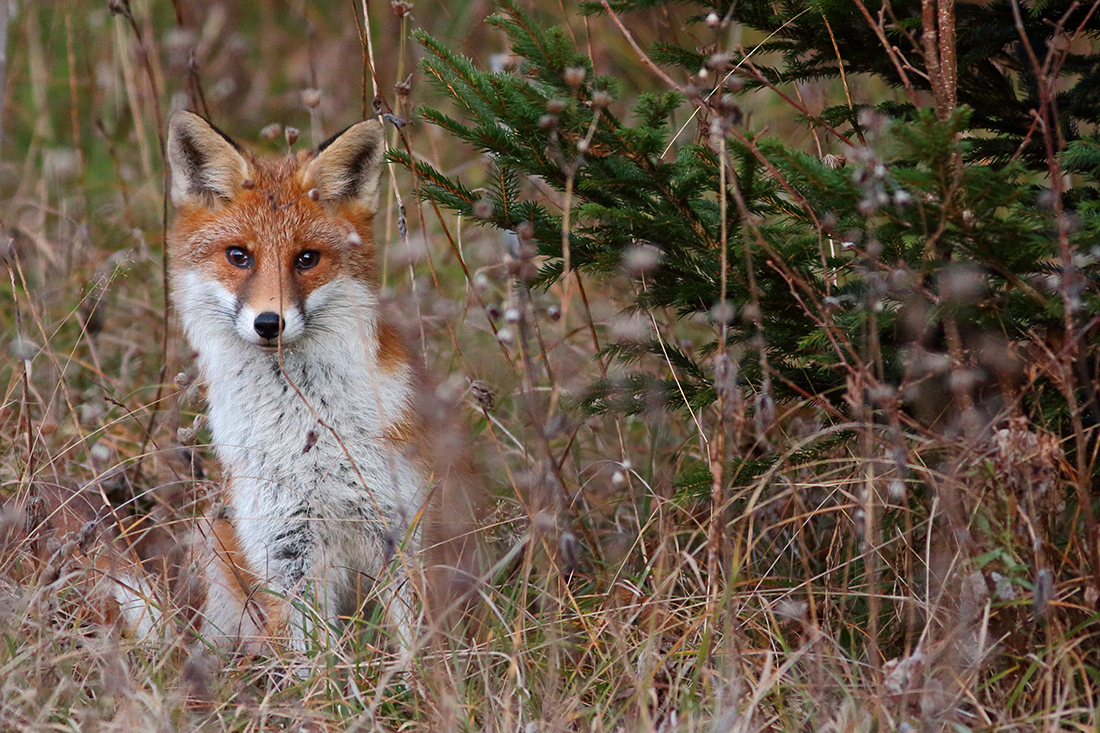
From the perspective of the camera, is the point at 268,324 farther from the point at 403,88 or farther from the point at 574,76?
the point at 574,76

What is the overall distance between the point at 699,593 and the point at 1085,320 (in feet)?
5.14

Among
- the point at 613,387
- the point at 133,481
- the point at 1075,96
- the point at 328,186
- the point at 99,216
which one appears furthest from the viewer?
the point at 99,216

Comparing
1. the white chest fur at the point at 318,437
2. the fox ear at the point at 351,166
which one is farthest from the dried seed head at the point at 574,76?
the white chest fur at the point at 318,437

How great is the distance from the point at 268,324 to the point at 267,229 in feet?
1.44

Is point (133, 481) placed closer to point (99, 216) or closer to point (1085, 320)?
point (99, 216)

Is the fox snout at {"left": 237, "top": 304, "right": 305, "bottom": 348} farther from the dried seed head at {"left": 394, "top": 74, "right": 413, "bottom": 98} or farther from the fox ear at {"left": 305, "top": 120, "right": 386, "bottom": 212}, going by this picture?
the dried seed head at {"left": 394, "top": 74, "right": 413, "bottom": 98}

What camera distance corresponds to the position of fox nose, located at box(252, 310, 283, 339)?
12.0 ft

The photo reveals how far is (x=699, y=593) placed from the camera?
12.6ft

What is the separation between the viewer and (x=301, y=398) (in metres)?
3.65

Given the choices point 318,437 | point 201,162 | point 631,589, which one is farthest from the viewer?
point 201,162

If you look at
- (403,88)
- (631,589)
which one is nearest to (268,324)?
(403,88)

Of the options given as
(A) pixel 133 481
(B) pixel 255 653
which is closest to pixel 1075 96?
(B) pixel 255 653

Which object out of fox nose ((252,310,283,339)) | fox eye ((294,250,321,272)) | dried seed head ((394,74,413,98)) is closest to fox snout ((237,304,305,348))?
fox nose ((252,310,283,339))

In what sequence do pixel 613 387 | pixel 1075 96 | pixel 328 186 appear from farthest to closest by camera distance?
pixel 328 186
pixel 613 387
pixel 1075 96
